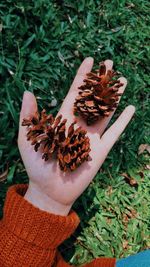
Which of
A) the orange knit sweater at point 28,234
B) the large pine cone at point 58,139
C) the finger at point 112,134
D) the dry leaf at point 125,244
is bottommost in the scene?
the dry leaf at point 125,244

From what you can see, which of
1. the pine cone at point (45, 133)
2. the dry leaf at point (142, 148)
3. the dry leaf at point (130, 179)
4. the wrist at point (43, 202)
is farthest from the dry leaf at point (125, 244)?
the pine cone at point (45, 133)

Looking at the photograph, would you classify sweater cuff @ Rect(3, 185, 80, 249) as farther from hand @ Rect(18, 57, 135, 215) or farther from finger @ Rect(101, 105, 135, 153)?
finger @ Rect(101, 105, 135, 153)

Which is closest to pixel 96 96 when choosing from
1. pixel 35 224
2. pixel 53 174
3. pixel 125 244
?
pixel 53 174

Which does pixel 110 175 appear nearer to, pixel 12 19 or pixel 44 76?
pixel 44 76

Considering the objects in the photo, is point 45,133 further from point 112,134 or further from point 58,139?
point 112,134

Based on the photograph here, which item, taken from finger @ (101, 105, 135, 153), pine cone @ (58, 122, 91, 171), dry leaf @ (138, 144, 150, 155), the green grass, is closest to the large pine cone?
pine cone @ (58, 122, 91, 171)

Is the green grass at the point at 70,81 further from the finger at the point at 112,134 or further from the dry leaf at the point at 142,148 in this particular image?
the finger at the point at 112,134

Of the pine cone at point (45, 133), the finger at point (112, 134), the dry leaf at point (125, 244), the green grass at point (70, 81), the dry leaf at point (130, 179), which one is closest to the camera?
the pine cone at point (45, 133)
